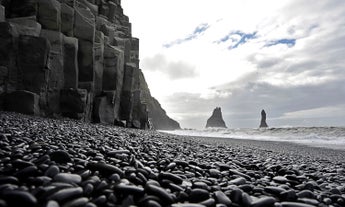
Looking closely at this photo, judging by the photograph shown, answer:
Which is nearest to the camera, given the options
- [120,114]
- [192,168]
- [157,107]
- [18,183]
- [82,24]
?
[18,183]

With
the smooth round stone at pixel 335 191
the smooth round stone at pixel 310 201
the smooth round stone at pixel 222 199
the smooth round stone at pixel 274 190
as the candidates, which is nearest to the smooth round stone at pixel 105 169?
the smooth round stone at pixel 222 199

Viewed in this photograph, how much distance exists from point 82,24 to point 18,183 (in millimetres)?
19772

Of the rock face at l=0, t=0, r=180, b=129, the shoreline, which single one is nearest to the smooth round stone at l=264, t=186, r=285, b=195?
the shoreline

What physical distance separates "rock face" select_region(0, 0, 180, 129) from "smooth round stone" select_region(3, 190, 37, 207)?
1291 centimetres

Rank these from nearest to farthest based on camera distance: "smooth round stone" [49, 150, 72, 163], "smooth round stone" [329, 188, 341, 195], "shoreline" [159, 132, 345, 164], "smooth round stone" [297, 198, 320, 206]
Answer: "smooth round stone" [297, 198, 320, 206], "smooth round stone" [49, 150, 72, 163], "smooth round stone" [329, 188, 341, 195], "shoreline" [159, 132, 345, 164]

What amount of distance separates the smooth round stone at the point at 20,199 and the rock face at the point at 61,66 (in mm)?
12915

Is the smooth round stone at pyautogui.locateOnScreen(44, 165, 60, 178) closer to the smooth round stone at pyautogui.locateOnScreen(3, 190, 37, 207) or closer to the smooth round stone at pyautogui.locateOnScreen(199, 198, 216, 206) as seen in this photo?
the smooth round stone at pyautogui.locateOnScreen(3, 190, 37, 207)

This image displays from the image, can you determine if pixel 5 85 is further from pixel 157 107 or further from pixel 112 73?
pixel 157 107

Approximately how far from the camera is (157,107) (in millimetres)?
110250

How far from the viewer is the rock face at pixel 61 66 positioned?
14.0m

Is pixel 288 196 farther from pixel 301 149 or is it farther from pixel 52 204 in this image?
pixel 301 149

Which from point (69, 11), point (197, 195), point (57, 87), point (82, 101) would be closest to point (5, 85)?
point (57, 87)

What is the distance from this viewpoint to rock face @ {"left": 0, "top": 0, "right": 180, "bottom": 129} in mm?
13953

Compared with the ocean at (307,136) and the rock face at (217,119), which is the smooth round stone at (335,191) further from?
the rock face at (217,119)
